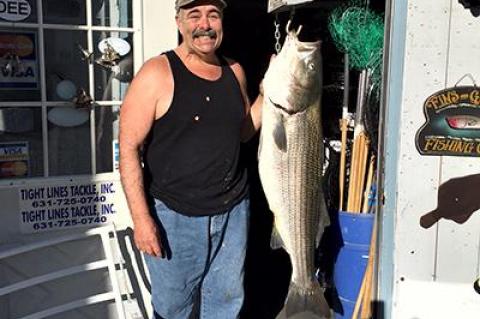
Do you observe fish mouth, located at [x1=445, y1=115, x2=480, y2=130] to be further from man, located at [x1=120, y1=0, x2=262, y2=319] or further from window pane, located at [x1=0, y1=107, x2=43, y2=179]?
window pane, located at [x1=0, y1=107, x2=43, y2=179]

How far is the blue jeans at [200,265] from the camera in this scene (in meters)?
3.06

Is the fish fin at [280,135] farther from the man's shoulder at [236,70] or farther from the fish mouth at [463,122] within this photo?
the fish mouth at [463,122]

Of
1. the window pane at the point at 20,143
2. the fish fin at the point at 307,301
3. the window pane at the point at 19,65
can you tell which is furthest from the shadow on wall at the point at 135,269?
the fish fin at the point at 307,301

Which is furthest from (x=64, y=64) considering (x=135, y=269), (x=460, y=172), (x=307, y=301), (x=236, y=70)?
(x=460, y=172)

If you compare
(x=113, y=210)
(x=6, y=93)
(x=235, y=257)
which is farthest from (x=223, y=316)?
(x=6, y=93)

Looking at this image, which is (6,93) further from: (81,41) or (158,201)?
(158,201)

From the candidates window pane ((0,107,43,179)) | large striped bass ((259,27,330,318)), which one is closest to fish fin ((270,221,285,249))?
large striped bass ((259,27,330,318))

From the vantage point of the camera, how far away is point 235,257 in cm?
320

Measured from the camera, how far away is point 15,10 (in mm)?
3416

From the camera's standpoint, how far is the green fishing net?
3820mm

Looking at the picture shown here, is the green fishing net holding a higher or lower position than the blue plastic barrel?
higher

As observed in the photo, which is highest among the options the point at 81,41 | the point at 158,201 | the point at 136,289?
the point at 81,41

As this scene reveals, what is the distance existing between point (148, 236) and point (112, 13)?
1.49 metres

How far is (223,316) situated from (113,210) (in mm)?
1011
